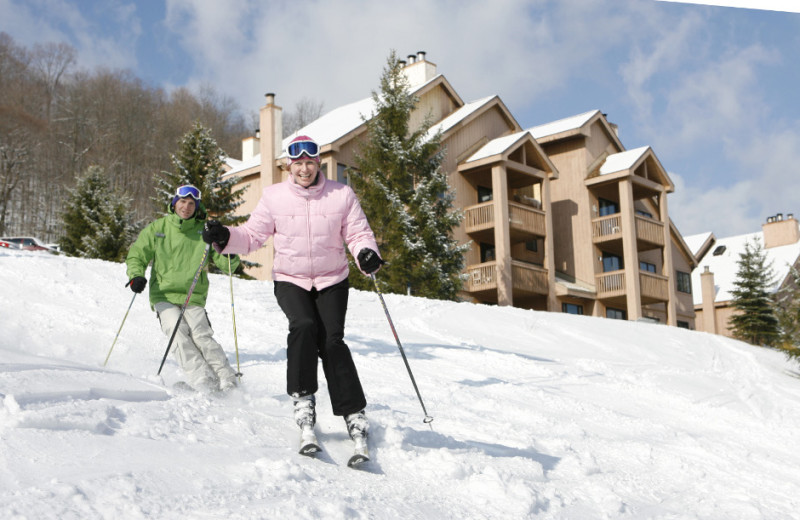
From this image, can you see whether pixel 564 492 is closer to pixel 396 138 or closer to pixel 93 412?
pixel 93 412

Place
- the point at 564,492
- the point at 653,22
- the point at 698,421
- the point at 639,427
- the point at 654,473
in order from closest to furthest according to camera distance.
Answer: the point at 564,492
the point at 654,473
the point at 639,427
the point at 698,421
the point at 653,22

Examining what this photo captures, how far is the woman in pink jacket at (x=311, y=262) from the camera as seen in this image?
177 inches

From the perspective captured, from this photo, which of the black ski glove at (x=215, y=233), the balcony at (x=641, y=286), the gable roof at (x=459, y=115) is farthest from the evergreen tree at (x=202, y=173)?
the black ski glove at (x=215, y=233)

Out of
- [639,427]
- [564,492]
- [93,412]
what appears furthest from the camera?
[639,427]

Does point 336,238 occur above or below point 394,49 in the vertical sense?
below

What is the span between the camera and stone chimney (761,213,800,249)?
45.0m

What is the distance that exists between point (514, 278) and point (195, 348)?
20127 mm

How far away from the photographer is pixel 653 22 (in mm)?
12234

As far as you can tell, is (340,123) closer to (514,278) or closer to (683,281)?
(514,278)

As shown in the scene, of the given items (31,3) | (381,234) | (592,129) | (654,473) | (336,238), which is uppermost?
(31,3)

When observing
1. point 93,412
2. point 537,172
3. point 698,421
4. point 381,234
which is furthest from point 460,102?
point 93,412

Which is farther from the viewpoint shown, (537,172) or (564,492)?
(537,172)

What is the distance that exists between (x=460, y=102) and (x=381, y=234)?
10286mm

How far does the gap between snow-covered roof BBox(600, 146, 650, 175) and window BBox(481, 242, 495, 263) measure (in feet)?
18.3
